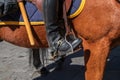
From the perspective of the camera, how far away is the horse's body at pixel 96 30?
2.95 meters

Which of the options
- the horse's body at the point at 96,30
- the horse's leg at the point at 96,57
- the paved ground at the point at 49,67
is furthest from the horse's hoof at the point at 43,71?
the horse's leg at the point at 96,57

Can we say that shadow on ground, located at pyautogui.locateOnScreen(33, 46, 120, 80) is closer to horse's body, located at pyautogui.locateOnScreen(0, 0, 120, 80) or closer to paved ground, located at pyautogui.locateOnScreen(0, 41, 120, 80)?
paved ground, located at pyautogui.locateOnScreen(0, 41, 120, 80)

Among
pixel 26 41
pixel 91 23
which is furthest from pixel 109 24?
pixel 26 41

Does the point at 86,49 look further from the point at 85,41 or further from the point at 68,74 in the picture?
the point at 68,74

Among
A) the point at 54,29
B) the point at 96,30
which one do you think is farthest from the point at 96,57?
the point at 54,29

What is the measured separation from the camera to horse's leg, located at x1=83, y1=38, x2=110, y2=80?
3051 mm

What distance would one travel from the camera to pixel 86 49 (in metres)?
3.11

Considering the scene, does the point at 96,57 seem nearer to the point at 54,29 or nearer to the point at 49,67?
the point at 54,29


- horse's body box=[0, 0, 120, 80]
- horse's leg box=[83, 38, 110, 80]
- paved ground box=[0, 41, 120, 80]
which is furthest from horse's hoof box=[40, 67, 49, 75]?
horse's leg box=[83, 38, 110, 80]

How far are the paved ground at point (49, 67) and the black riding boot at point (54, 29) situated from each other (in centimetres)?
155

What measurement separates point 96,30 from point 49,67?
7.30ft

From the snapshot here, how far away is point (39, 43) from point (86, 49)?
1.67 feet

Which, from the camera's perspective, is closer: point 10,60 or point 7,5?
point 7,5

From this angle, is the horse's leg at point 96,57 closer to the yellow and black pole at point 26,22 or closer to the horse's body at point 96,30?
the horse's body at point 96,30
